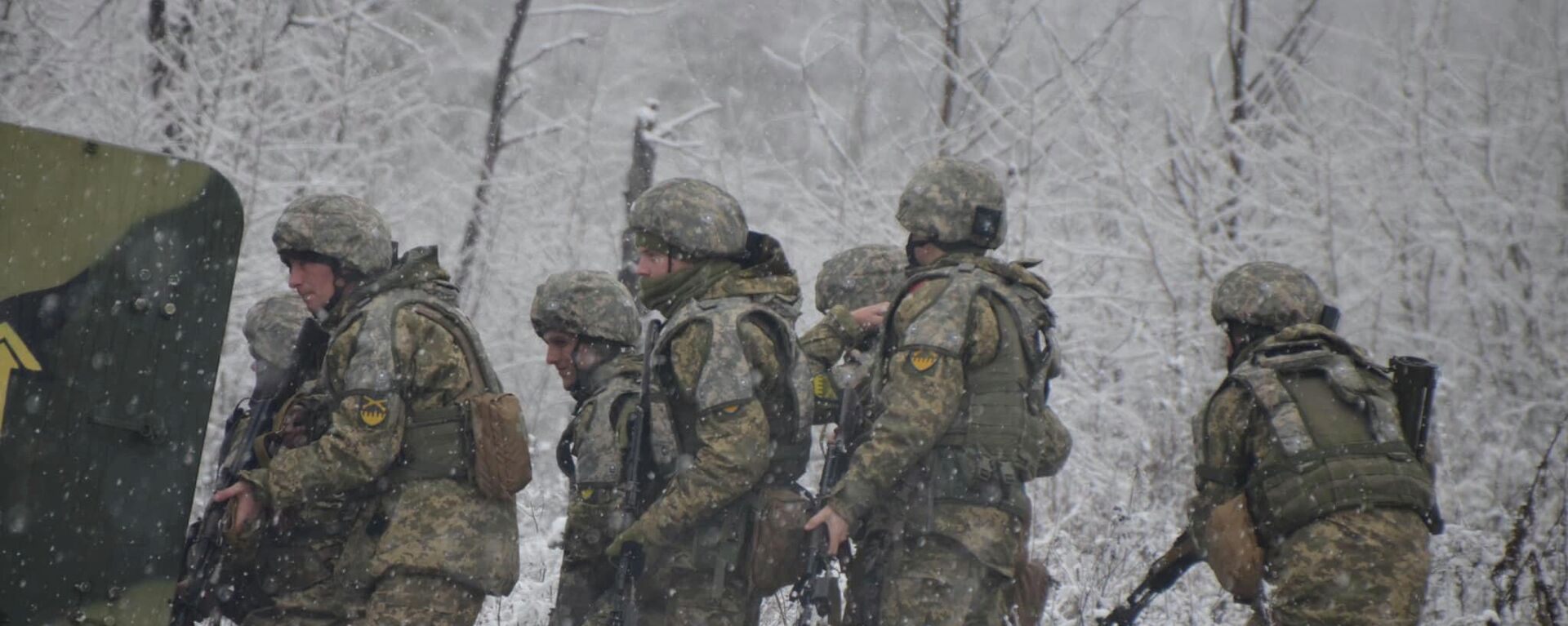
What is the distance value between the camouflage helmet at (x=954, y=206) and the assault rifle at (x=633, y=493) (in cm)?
101

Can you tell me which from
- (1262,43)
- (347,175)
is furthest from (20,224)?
(1262,43)

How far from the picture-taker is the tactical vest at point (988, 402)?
14.2 feet

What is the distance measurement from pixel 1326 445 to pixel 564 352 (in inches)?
113

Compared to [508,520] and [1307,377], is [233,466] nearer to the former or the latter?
[508,520]

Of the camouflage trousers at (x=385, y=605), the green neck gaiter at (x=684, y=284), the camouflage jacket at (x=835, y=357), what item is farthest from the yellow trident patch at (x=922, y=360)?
the camouflage trousers at (x=385, y=605)

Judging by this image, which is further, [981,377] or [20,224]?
[981,377]

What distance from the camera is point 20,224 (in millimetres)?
2770

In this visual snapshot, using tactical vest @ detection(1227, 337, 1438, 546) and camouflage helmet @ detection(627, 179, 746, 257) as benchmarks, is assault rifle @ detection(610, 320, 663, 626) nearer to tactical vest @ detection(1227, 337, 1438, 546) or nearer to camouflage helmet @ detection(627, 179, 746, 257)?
camouflage helmet @ detection(627, 179, 746, 257)

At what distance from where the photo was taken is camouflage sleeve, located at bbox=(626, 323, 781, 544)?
13.7 ft

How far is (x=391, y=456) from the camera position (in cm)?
410

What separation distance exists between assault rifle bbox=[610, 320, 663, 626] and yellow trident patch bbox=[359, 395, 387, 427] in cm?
83

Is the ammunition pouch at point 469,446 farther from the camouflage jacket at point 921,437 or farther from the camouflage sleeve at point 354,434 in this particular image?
the camouflage jacket at point 921,437

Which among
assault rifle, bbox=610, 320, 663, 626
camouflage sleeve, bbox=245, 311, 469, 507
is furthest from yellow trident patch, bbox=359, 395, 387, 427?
assault rifle, bbox=610, 320, 663, 626

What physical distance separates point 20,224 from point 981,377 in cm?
284
